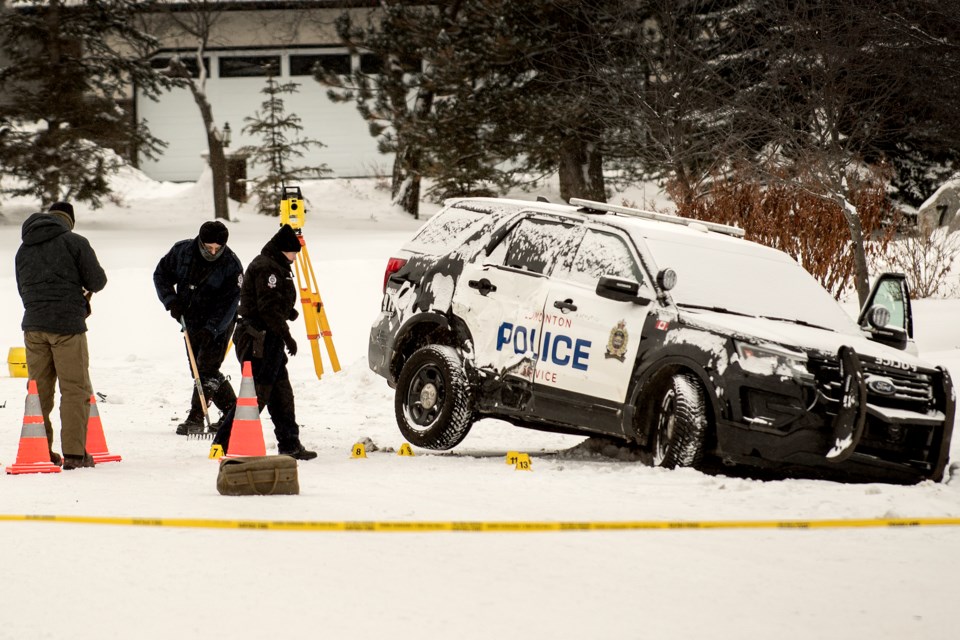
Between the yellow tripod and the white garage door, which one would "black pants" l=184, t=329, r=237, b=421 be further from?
the white garage door

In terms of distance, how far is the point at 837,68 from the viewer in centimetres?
1698

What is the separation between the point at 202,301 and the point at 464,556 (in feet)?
20.4

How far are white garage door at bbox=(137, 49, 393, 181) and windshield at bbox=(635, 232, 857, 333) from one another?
31534mm

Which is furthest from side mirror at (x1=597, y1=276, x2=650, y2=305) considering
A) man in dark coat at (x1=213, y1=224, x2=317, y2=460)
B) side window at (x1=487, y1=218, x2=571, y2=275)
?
man in dark coat at (x1=213, y1=224, x2=317, y2=460)

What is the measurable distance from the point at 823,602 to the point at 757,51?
52.9ft

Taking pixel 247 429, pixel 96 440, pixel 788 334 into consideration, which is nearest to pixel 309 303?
pixel 96 440

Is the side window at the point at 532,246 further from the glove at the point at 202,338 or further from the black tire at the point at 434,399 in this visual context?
the glove at the point at 202,338

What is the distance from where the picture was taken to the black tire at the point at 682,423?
354 inches

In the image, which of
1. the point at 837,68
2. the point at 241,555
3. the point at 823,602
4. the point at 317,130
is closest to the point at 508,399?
the point at 241,555

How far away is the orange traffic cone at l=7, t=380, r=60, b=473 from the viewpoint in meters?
→ 9.47

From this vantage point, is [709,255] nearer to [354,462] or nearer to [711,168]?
[354,462]

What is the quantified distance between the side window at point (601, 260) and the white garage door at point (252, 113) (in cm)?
3151

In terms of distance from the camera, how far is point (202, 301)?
1221 centimetres

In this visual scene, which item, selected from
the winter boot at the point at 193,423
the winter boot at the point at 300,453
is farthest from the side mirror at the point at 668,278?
the winter boot at the point at 193,423
